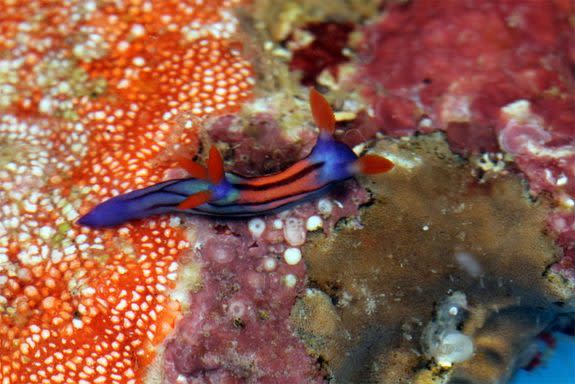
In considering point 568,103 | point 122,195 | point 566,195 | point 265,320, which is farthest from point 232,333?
point 568,103

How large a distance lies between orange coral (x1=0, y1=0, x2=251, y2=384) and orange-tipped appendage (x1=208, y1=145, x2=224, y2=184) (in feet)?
1.18

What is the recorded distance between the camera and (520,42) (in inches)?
123

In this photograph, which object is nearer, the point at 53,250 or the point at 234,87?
the point at 53,250

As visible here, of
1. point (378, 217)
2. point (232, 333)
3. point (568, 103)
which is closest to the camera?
point (232, 333)

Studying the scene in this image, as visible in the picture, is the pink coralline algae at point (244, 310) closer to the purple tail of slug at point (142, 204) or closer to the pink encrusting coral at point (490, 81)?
the purple tail of slug at point (142, 204)

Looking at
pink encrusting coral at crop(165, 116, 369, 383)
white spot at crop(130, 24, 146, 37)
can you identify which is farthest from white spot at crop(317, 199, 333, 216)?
white spot at crop(130, 24, 146, 37)

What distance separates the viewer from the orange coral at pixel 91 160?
2.46 meters

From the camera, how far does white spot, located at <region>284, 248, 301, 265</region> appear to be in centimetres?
261

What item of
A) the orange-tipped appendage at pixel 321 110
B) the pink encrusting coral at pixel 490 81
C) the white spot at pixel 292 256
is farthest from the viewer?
the pink encrusting coral at pixel 490 81

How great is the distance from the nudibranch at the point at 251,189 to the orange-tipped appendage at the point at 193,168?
0.07 m

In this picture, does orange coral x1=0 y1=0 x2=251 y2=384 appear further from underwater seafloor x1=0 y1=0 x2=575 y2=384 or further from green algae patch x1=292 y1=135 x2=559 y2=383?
green algae patch x1=292 y1=135 x2=559 y2=383

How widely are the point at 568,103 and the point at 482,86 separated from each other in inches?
18.3

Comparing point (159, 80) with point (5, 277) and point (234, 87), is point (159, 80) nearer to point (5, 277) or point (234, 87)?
point (234, 87)

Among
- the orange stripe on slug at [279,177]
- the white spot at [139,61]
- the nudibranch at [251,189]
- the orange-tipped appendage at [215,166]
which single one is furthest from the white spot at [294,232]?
the white spot at [139,61]
